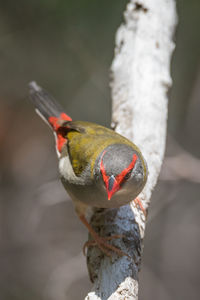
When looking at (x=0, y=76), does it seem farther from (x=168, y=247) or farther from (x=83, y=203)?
(x=83, y=203)

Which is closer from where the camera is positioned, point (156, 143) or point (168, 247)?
point (156, 143)

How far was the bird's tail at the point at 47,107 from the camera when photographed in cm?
384

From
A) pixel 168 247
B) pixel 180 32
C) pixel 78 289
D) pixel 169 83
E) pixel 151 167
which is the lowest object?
pixel 168 247

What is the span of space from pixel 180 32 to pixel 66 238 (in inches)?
138

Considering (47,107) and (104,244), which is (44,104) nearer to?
(47,107)

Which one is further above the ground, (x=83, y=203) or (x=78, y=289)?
(x=83, y=203)

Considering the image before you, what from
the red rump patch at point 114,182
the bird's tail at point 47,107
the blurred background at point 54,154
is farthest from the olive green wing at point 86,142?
the blurred background at point 54,154

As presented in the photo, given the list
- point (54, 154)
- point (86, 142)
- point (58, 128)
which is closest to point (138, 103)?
point (86, 142)

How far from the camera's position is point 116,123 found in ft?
11.2

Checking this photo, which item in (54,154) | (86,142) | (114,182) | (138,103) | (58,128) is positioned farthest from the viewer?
(54,154)

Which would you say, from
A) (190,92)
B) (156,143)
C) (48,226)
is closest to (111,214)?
(156,143)

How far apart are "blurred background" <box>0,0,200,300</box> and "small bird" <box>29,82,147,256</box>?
185 cm

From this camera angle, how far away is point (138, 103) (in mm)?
3402

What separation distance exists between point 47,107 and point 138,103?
3.22 feet
